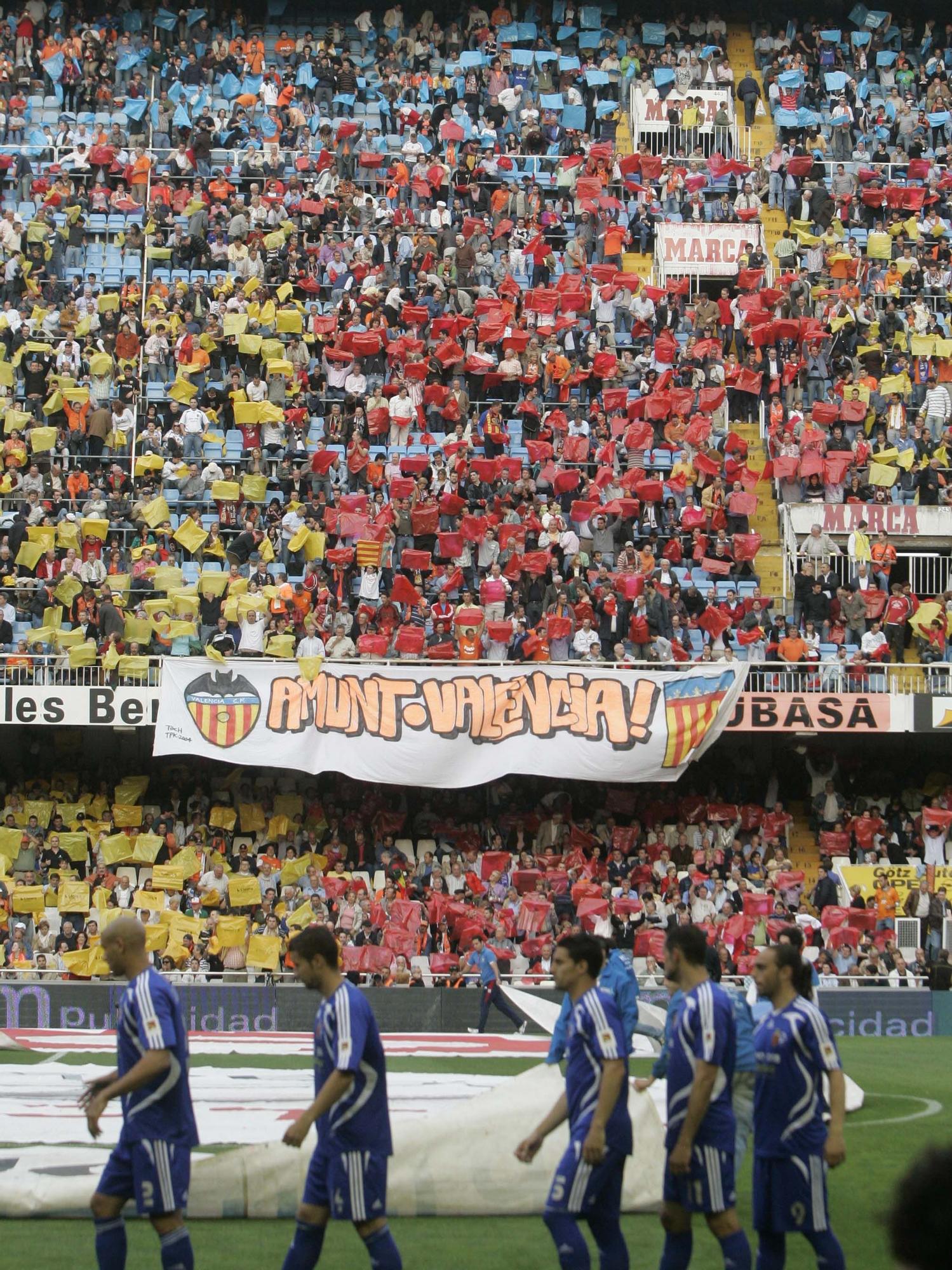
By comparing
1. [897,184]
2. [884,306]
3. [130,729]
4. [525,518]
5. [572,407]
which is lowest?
[130,729]

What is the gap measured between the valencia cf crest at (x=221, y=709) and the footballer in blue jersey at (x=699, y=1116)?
1738 cm

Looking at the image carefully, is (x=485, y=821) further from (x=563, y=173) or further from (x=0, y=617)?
(x=563, y=173)

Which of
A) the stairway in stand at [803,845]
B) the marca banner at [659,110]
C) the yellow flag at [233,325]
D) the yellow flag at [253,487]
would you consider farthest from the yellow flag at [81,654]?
the marca banner at [659,110]

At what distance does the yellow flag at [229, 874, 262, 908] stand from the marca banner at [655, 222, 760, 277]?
1477cm

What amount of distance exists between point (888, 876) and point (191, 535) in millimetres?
11057

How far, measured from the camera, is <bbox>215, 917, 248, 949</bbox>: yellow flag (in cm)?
2284

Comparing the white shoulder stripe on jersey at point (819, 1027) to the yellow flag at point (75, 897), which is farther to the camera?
the yellow flag at point (75, 897)

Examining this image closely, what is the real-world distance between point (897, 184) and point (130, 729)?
17.7 metres

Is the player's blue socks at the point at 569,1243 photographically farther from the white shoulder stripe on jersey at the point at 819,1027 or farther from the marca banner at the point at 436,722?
the marca banner at the point at 436,722

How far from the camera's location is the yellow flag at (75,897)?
77.4 ft

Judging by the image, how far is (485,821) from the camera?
26266 mm

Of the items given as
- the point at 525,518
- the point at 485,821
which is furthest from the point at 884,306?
the point at 485,821

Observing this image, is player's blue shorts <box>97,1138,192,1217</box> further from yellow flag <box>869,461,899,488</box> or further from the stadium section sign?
yellow flag <box>869,461,899,488</box>

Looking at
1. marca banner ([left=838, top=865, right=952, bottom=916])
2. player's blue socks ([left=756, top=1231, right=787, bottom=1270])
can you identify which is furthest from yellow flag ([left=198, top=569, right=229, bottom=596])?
player's blue socks ([left=756, top=1231, right=787, bottom=1270])
